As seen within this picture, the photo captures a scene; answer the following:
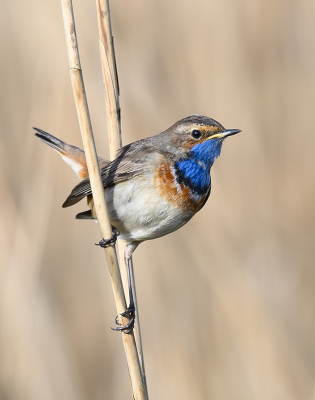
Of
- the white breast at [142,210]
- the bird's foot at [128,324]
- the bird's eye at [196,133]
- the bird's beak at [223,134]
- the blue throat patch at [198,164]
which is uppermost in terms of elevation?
the bird's eye at [196,133]

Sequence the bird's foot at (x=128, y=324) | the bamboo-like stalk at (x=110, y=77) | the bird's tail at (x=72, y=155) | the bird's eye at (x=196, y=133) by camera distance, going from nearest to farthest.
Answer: the bamboo-like stalk at (x=110, y=77), the bird's foot at (x=128, y=324), the bird's eye at (x=196, y=133), the bird's tail at (x=72, y=155)

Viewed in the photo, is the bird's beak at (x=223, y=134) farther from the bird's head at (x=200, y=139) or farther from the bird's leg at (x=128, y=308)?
the bird's leg at (x=128, y=308)

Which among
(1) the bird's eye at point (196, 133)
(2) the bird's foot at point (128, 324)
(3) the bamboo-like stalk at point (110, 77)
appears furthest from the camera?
(1) the bird's eye at point (196, 133)

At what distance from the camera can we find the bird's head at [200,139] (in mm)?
2396

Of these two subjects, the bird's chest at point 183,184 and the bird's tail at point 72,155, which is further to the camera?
the bird's tail at point 72,155

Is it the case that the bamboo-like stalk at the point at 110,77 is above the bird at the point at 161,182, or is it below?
above

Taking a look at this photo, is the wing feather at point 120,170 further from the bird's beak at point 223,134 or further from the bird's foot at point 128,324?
the bird's foot at point 128,324

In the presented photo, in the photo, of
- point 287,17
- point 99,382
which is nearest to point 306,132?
point 287,17

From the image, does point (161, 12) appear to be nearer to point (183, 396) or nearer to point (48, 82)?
point (48, 82)

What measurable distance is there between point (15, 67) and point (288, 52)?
2.23m

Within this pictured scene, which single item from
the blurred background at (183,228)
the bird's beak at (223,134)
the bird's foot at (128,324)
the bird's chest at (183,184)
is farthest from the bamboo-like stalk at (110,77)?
the blurred background at (183,228)

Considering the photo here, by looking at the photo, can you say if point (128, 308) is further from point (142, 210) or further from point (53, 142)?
point (53, 142)

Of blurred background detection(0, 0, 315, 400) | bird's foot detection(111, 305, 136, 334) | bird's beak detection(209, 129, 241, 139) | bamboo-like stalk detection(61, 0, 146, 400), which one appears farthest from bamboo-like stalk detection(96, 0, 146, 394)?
blurred background detection(0, 0, 315, 400)

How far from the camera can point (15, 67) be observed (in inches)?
134
